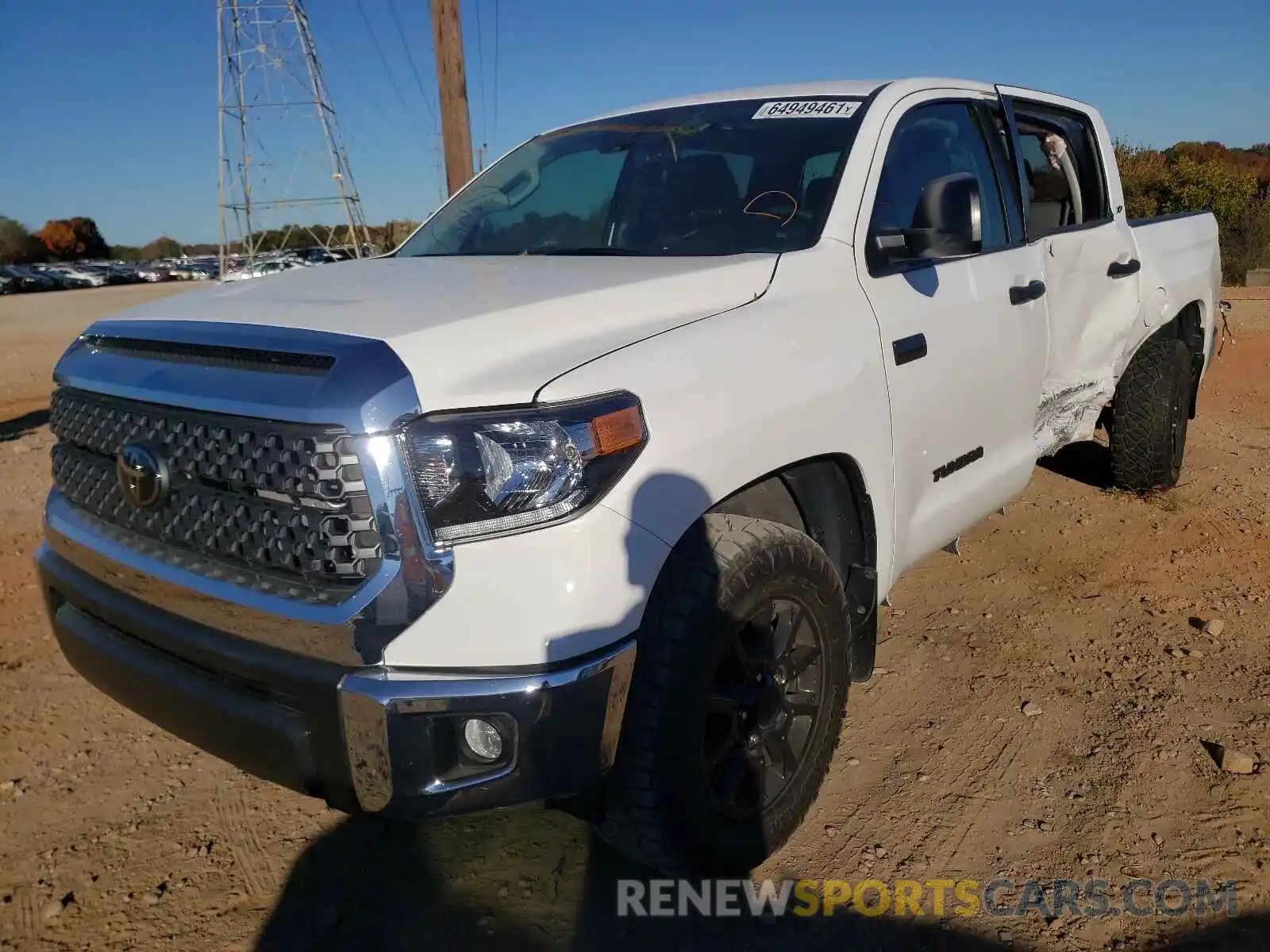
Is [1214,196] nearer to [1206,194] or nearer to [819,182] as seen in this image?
[1206,194]

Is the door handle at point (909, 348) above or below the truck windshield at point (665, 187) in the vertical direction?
below

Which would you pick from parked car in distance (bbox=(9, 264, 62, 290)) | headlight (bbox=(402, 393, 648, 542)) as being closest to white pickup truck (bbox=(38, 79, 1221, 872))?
headlight (bbox=(402, 393, 648, 542))

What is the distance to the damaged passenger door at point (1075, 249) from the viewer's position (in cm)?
387

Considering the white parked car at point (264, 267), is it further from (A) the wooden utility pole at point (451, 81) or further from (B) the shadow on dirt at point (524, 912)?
(B) the shadow on dirt at point (524, 912)

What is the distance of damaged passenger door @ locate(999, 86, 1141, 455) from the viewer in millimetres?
3869

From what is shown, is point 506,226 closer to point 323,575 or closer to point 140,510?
point 140,510

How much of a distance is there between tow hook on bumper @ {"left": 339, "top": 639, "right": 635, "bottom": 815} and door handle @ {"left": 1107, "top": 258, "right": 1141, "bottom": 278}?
3.42m

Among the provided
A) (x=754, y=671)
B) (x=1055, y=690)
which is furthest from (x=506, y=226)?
(x=1055, y=690)

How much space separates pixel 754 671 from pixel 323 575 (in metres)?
1.06

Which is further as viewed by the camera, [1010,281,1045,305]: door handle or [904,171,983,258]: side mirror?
[1010,281,1045,305]: door handle

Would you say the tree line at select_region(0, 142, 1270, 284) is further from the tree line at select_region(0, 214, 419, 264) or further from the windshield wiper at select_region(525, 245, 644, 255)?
the tree line at select_region(0, 214, 419, 264)

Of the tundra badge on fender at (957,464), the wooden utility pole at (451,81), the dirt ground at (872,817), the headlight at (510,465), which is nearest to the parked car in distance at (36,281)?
the wooden utility pole at (451,81)

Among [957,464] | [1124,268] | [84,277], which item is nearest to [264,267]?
[84,277]

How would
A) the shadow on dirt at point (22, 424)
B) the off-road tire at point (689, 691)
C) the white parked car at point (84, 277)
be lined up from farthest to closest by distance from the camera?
the white parked car at point (84, 277), the shadow on dirt at point (22, 424), the off-road tire at point (689, 691)
